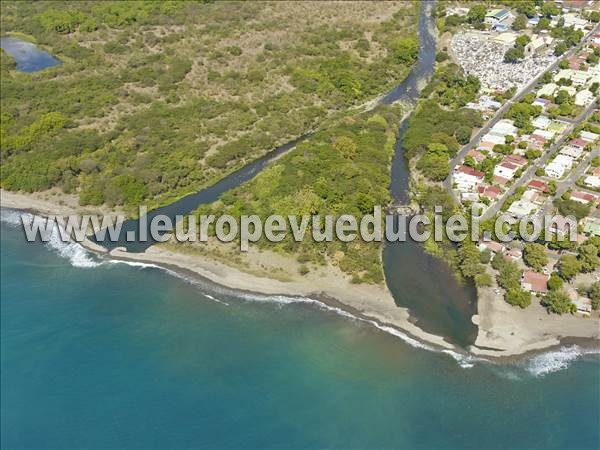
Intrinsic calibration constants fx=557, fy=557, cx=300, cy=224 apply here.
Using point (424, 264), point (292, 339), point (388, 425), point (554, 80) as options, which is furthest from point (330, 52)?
point (388, 425)

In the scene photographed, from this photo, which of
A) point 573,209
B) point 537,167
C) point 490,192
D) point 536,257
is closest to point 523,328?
point 536,257

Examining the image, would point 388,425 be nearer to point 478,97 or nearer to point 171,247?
point 171,247

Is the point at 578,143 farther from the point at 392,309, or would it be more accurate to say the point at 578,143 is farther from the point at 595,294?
the point at 392,309

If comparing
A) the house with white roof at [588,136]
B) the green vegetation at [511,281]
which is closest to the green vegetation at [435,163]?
the green vegetation at [511,281]

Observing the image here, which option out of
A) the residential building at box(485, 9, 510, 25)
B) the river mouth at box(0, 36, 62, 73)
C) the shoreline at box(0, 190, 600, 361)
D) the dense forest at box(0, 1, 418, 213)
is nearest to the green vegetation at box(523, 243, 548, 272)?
the shoreline at box(0, 190, 600, 361)

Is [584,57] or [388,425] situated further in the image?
[584,57]

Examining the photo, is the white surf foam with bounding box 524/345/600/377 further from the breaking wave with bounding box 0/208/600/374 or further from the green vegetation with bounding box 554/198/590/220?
the green vegetation with bounding box 554/198/590/220

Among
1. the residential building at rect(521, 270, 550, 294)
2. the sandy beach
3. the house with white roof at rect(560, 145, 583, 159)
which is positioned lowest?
the sandy beach

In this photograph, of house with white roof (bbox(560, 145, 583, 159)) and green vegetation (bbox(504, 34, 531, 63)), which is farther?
green vegetation (bbox(504, 34, 531, 63))
